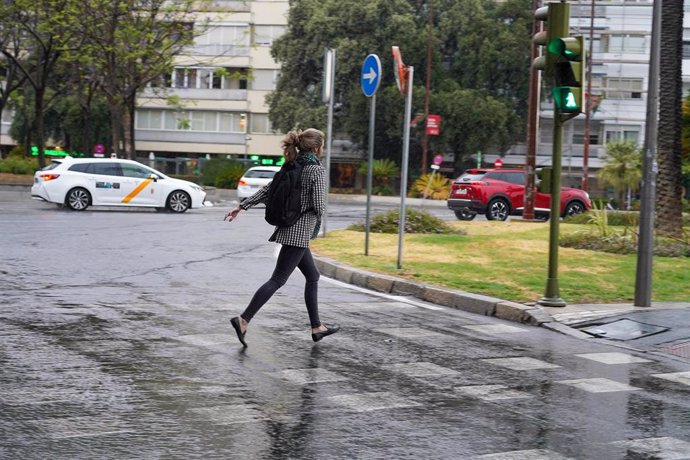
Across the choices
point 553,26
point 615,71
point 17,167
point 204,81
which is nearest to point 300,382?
point 553,26

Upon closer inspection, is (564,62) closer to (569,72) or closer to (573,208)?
(569,72)

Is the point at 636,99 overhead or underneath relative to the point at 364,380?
overhead

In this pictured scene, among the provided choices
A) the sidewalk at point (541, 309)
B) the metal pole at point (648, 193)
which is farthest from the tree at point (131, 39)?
the metal pole at point (648, 193)

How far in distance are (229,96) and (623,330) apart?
66.8m

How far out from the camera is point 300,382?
7090 millimetres

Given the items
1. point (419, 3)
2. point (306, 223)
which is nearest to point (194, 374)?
point (306, 223)

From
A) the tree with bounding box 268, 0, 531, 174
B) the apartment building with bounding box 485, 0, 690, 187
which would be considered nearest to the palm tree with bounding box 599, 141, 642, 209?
the tree with bounding box 268, 0, 531, 174

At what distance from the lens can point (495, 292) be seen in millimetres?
12188

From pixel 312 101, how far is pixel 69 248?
1758 inches

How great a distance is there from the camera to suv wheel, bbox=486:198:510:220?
101 ft

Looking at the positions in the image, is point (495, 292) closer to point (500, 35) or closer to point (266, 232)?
point (266, 232)

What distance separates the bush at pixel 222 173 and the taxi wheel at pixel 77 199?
73.6ft

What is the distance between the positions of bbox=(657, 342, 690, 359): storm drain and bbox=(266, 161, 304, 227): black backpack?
3657 mm

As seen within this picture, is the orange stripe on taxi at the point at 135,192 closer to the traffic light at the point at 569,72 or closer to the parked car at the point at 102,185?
the parked car at the point at 102,185
